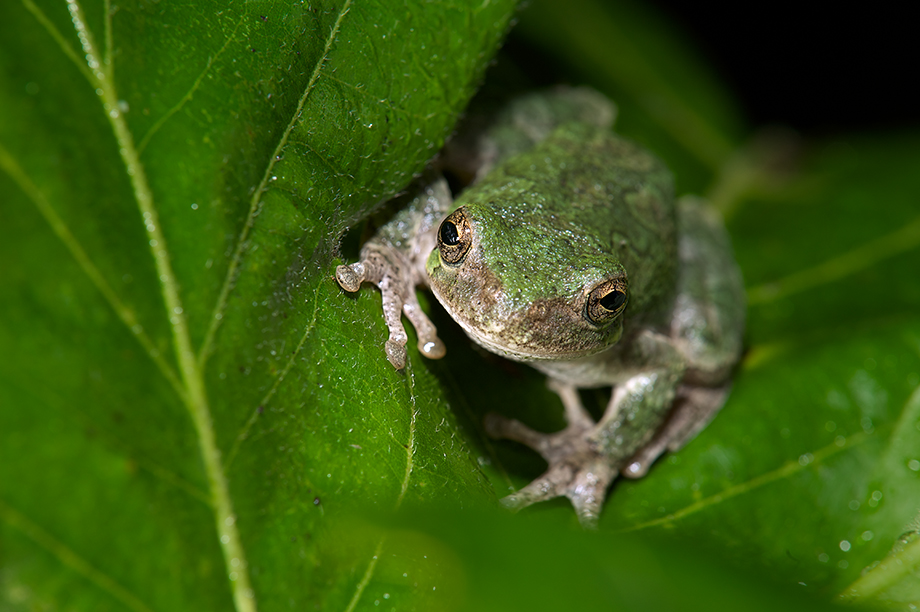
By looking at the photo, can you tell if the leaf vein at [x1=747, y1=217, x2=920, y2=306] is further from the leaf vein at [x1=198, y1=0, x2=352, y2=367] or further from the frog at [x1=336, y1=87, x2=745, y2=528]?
the leaf vein at [x1=198, y1=0, x2=352, y2=367]

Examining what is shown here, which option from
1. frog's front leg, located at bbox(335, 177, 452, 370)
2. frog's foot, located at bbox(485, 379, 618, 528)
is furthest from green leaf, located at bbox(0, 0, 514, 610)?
frog's foot, located at bbox(485, 379, 618, 528)

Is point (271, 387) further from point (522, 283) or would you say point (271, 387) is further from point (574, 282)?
point (574, 282)

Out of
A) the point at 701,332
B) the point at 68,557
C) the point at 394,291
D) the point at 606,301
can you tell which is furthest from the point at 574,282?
the point at 68,557

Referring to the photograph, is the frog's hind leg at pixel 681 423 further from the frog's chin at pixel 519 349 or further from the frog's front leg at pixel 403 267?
the frog's front leg at pixel 403 267

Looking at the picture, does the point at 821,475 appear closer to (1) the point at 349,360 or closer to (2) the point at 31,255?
(1) the point at 349,360

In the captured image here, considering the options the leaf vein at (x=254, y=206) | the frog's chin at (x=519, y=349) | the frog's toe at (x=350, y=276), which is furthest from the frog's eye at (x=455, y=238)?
the leaf vein at (x=254, y=206)
